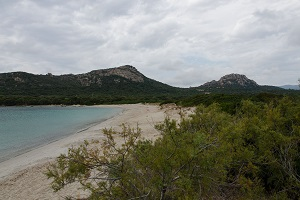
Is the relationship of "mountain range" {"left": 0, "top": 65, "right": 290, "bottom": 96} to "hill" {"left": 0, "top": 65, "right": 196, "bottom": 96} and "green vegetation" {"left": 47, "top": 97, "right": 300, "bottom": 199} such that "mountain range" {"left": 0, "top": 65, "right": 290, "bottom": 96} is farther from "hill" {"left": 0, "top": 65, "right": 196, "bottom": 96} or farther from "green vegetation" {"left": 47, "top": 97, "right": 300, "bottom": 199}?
"green vegetation" {"left": 47, "top": 97, "right": 300, "bottom": 199}

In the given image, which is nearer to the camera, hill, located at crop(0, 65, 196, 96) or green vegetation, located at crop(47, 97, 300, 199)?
green vegetation, located at crop(47, 97, 300, 199)

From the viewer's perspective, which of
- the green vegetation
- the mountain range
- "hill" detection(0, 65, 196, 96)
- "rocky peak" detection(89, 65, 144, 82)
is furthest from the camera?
"rocky peak" detection(89, 65, 144, 82)

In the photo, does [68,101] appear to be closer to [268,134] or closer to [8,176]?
[8,176]

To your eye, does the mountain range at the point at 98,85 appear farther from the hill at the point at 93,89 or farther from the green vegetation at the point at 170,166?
the green vegetation at the point at 170,166

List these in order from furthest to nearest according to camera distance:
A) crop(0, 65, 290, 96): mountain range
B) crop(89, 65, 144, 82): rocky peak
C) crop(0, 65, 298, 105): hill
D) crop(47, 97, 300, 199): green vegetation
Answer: crop(89, 65, 144, 82): rocky peak < crop(0, 65, 290, 96): mountain range < crop(0, 65, 298, 105): hill < crop(47, 97, 300, 199): green vegetation

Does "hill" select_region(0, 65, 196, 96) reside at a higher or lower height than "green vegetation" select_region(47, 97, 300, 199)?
higher

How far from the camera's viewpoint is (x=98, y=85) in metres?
158

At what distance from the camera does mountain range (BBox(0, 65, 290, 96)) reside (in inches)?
4974

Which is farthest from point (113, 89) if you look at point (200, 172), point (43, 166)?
point (200, 172)

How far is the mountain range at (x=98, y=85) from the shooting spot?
126338mm

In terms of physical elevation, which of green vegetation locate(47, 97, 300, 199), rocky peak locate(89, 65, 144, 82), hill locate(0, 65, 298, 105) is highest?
rocky peak locate(89, 65, 144, 82)

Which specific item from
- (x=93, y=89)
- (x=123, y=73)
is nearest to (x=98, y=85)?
(x=93, y=89)

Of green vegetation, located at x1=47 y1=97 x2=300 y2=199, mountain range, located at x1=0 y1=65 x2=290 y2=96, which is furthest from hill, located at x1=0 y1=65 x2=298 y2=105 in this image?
green vegetation, located at x1=47 y1=97 x2=300 y2=199

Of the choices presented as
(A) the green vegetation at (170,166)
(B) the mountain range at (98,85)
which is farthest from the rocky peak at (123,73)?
(A) the green vegetation at (170,166)
